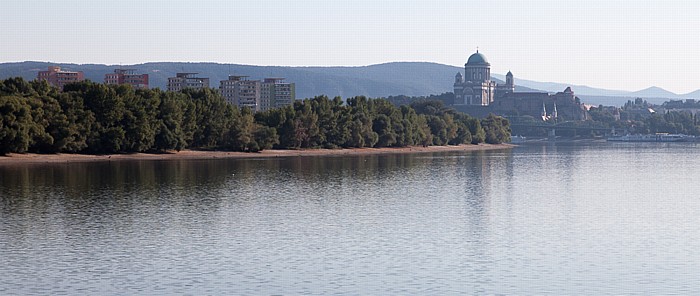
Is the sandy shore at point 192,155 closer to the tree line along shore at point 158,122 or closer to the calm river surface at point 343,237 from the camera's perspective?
the tree line along shore at point 158,122

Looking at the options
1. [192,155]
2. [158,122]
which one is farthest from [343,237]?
[192,155]

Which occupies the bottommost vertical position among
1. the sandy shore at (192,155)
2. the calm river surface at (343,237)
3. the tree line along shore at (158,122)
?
the calm river surface at (343,237)

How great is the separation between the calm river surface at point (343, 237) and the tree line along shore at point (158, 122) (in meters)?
22.8

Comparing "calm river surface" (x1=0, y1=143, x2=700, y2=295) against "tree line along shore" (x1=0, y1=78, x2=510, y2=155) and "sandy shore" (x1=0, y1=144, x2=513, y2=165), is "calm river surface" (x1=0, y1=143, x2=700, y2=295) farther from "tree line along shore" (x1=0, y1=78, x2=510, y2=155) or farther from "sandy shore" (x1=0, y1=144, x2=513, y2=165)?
"tree line along shore" (x1=0, y1=78, x2=510, y2=155)

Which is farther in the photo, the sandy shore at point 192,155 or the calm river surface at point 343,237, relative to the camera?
the sandy shore at point 192,155

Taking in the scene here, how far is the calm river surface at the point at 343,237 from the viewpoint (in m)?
32.1

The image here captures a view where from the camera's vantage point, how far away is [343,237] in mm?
41906

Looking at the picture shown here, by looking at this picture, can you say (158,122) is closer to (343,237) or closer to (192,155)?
(192,155)

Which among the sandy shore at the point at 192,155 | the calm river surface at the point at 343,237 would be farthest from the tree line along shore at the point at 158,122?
the calm river surface at the point at 343,237

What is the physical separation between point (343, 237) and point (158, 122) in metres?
71.4

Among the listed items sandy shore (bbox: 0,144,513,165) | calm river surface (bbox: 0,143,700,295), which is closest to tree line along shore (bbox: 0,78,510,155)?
sandy shore (bbox: 0,144,513,165)

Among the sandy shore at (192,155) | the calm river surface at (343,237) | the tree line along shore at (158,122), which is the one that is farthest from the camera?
the tree line along shore at (158,122)

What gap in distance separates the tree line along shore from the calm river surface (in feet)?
74.6

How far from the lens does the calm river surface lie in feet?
105
